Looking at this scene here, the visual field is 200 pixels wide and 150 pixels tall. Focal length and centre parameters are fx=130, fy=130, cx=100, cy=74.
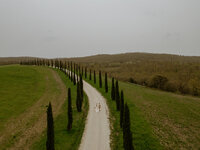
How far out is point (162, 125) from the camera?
70.8ft

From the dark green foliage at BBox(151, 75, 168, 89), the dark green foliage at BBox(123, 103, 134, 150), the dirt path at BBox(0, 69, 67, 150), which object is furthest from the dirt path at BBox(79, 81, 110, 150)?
the dark green foliage at BBox(151, 75, 168, 89)

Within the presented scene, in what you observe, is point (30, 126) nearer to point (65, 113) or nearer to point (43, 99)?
point (65, 113)

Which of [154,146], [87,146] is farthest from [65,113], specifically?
[154,146]

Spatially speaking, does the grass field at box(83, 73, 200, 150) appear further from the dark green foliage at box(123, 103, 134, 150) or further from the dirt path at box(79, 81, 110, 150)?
the dark green foliage at box(123, 103, 134, 150)

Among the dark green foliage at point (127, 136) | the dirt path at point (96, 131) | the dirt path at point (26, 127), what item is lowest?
the dirt path at point (26, 127)

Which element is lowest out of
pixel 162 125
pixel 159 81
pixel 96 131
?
pixel 162 125

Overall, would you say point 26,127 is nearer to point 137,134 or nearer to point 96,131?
point 96,131

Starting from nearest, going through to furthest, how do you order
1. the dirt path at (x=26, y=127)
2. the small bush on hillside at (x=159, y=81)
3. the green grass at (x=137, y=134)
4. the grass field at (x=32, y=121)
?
1. the green grass at (x=137, y=134)
2. the grass field at (x=32, y=121)
3. the dirt path at (x=26, y=127)
4. the small bush on hillside at (x=159, y=81)

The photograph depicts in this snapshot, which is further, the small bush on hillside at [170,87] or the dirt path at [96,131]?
the small bush on hillside at [170,87]

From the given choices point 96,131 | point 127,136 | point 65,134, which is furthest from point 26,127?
point 127,136

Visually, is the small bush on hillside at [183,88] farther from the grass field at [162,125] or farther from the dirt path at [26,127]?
the dirt path at [26,127]

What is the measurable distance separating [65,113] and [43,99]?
37.7 feet

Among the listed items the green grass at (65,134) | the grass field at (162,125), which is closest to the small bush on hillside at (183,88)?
the grass field at (162,125)

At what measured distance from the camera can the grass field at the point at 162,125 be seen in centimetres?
1659
